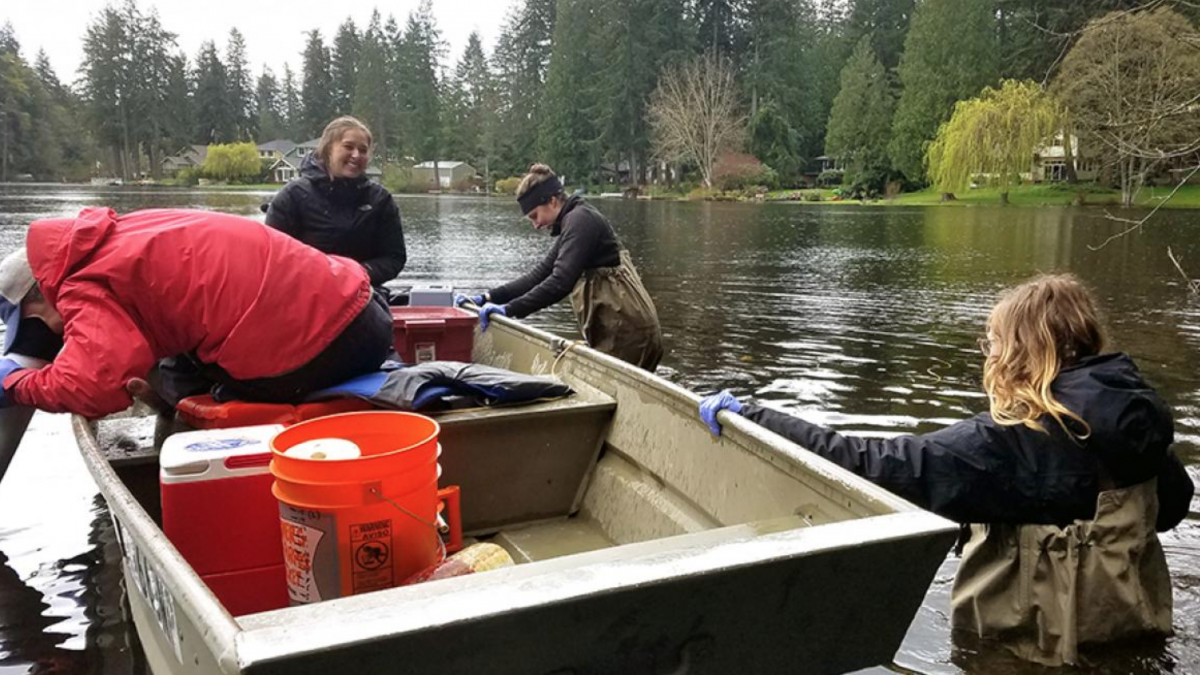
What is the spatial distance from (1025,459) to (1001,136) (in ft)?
142

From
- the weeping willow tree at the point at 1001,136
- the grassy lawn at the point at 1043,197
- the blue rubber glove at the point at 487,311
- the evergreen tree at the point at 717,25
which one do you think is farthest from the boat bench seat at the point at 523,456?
the evergreen tree at the point at 717,25

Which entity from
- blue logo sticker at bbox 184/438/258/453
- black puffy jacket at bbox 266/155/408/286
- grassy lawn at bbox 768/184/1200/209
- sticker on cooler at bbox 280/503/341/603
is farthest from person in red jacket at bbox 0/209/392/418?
grassy lawn at bbox 768/184/1200/209

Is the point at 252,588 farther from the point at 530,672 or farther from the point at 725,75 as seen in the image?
the point at 725,75

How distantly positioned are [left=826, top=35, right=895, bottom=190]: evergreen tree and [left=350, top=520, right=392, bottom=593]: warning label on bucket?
190ft

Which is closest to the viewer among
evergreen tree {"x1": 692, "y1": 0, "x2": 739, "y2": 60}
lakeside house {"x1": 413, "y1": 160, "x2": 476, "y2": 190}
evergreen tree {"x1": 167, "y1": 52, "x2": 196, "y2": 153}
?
evergreen tree {"x1": 692, "y1": 0, "x2": 739, "y2": 60}

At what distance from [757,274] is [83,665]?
17052 mm

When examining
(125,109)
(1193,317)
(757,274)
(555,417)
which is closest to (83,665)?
(555,417)

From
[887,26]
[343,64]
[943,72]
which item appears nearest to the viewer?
[943,72]

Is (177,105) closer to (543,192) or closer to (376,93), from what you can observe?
(376,93)

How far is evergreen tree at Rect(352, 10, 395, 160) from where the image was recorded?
95688mm

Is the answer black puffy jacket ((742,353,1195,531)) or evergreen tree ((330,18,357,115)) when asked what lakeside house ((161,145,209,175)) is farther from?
black puffy jacket ((742,353,1195,531))

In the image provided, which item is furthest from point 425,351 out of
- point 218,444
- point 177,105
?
point 177,105

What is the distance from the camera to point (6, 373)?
146 inches

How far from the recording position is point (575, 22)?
7756 centimetres
